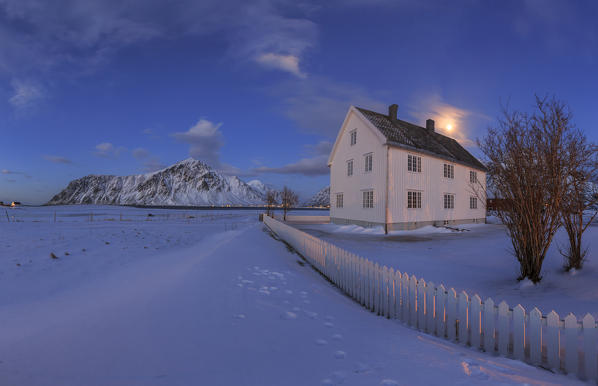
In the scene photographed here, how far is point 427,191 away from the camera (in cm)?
2211

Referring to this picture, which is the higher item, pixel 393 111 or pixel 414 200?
pixel 393 111

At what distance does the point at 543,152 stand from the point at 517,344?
5.22 metres

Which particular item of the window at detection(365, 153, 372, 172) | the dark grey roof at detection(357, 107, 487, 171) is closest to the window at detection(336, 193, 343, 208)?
the window at detection(365, 153, 372, 172)

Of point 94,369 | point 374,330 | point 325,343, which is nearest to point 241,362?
point 325,343

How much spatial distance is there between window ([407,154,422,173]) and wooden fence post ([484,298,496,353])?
716 inches

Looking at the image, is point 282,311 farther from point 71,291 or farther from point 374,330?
point 71,291

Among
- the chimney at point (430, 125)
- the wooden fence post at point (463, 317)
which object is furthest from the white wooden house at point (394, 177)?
the wooden fence post at point (463, 317)

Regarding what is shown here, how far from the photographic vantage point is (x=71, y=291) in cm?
669

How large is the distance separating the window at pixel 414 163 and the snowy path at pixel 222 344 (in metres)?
Result: 17.1

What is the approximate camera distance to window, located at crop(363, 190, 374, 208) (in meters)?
21.2

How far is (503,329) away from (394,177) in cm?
1692

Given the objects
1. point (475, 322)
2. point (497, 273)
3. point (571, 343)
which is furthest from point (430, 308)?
point (497, 273)

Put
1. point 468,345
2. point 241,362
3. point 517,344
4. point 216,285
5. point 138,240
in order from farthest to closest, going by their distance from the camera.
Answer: point 138,240 → point 216,285 → point 468,345 → point 517,344 → point 241,362

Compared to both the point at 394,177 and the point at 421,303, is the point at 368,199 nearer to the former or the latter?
the point at 394,177
